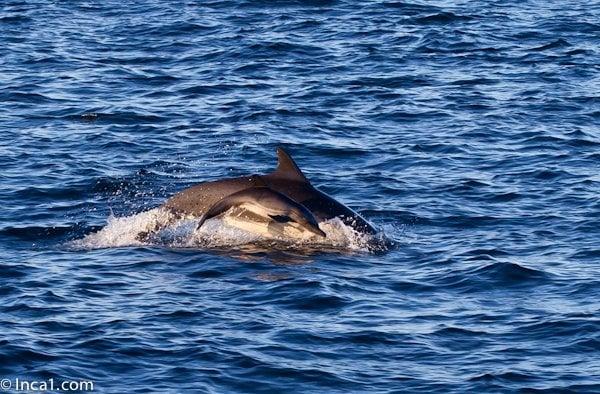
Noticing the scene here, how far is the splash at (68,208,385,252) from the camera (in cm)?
2277

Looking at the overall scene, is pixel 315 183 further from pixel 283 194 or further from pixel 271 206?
pixel 271 206

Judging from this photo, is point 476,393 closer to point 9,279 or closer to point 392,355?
point 392,355

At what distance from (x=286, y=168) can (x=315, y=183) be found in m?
3.11

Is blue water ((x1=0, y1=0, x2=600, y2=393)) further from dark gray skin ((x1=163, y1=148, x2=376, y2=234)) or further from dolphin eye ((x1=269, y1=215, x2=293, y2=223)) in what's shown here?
dark gray skin ((x1=163, y1=148, x2=376, y2=234))

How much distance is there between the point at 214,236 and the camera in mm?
23359

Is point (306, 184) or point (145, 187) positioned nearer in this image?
point (306, 184)

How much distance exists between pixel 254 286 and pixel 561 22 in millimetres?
20048

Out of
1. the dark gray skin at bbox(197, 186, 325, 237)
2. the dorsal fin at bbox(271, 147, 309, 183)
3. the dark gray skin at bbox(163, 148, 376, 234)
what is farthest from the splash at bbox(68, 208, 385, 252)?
the dorsal fin at bbox(271, 147, 309, 183)

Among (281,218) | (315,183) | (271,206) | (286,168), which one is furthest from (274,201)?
(315,183)

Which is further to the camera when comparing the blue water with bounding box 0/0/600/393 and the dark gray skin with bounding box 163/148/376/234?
the dark gray skin with bounding box 163/148/376/234

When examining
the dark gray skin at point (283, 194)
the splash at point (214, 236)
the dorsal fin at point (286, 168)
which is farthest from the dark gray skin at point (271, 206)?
the dorsal fin at point (286, 168)

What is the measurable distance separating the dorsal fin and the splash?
36.9 inches

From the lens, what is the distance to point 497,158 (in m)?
27.6

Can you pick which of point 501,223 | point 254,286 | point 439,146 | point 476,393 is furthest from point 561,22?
point 476,393
